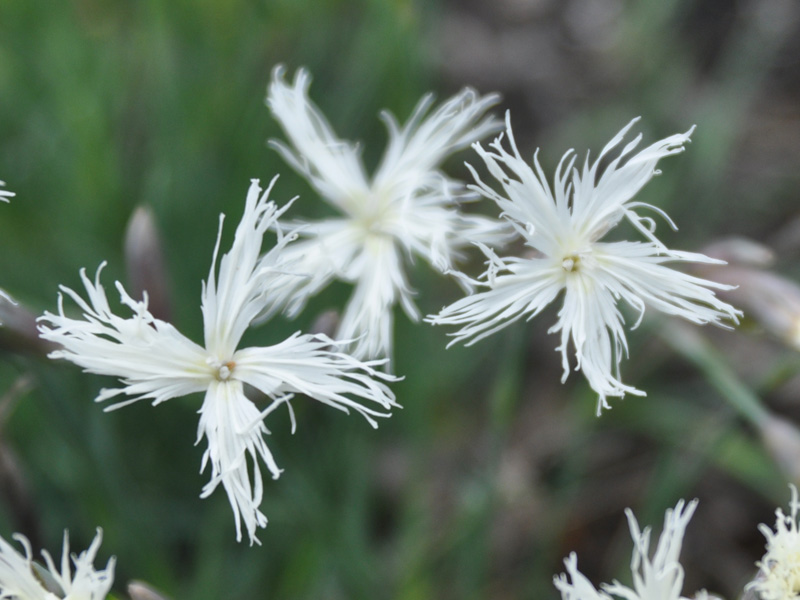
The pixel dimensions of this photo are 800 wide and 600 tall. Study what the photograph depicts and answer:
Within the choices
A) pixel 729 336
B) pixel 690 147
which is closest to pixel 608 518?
pixel 729 336

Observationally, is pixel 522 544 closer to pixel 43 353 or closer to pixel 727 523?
pixel 727 523

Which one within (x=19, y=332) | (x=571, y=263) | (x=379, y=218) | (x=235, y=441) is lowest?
(x=235, y=441)

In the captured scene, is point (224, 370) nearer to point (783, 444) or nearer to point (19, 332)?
point (19, 332)

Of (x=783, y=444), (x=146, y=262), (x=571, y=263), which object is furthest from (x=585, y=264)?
(x=146, y=262)

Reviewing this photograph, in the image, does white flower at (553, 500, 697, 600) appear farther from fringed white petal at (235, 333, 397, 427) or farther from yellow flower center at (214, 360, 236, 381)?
yellow flower center at (214, 360, 236, 381)

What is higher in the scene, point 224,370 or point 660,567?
point 224,370

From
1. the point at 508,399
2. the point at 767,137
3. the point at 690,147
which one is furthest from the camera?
the point at 767,137
